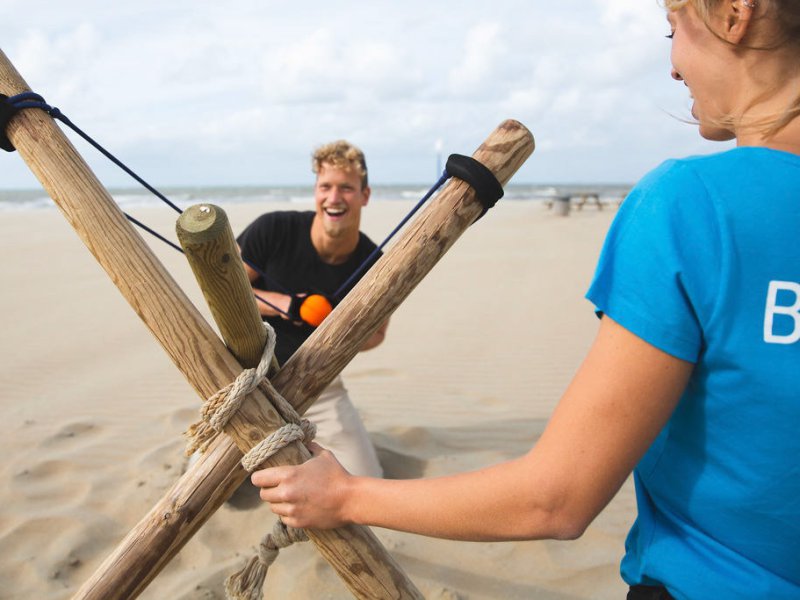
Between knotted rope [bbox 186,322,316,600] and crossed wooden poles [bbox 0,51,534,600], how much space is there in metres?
0.02

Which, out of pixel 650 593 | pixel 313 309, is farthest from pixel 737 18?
pixel 313 309

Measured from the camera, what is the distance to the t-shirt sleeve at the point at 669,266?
87 cm

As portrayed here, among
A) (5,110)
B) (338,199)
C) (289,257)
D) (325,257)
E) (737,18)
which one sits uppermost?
(5,110)

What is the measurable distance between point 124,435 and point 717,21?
454 cm

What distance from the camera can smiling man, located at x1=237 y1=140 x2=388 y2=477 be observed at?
153 inches

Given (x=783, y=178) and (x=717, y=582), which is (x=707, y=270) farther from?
(x=717, y=582)

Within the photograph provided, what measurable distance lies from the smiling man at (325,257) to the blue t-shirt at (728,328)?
9.73 ft

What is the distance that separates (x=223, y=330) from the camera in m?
1.52

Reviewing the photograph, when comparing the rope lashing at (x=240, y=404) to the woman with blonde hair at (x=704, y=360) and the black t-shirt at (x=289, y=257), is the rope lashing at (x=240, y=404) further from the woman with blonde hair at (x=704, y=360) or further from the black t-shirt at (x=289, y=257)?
the black t-shirt at (x=289, y=257)

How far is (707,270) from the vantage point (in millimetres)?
864

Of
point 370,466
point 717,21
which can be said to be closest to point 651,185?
point 717,21

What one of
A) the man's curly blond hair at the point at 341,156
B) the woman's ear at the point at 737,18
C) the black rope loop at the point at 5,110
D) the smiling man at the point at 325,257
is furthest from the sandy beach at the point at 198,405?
the woman's ear at the point at 737,18

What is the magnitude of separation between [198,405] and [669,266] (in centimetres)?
498

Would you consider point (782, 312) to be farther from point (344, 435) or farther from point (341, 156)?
point (341, 156)
